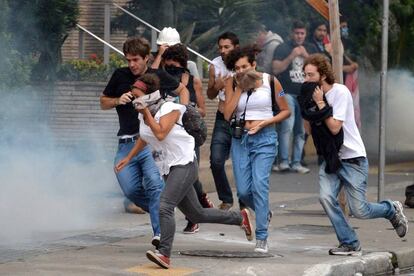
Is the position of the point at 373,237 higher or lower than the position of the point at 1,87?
lower

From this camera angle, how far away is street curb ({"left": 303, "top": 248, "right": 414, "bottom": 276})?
30.0 ft

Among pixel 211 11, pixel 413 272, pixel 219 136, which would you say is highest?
pixel 211 11

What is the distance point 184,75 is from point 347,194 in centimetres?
190

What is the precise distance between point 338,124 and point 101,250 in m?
2.10

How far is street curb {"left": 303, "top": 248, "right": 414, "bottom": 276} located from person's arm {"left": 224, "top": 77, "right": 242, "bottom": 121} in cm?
147

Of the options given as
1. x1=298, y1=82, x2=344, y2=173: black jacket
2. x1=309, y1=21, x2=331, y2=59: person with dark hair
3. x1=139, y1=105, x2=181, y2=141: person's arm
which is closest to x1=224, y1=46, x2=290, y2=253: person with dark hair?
x1=298, y1=82, x2=344, y2=173: black jacket

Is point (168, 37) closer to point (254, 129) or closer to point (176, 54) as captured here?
point (176, 54)

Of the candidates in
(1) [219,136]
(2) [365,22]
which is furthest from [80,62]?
(2) [365,22]

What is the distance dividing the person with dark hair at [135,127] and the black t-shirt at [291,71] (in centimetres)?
644

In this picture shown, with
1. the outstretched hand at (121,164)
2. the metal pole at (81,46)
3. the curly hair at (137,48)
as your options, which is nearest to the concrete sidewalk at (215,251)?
the outstretched hand at (121,164)

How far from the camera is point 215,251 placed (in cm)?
993

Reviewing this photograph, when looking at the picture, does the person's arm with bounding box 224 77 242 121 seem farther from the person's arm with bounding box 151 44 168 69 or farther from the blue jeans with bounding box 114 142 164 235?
the person's arm with bounding box 151 44 168 69

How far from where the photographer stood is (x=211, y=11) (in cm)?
1505

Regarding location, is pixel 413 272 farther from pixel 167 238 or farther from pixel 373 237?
pixel 167 238
